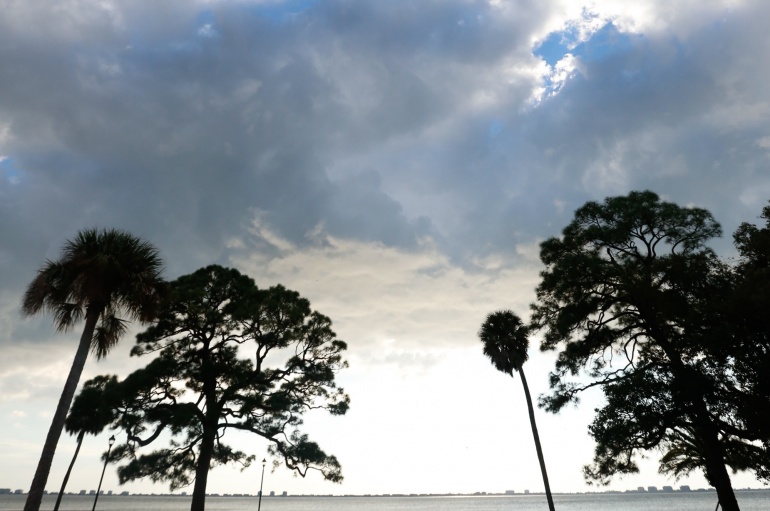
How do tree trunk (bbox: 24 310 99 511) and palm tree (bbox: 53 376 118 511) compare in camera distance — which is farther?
palm tree (bbox: 53 376 118 511)

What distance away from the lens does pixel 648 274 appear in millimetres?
21406

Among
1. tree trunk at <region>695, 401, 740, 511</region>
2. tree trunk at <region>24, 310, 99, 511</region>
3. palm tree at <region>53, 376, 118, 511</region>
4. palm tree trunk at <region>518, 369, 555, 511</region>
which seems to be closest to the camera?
tree trunk at <region>24, 310, 99, 511</region>

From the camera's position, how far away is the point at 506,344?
3241cm

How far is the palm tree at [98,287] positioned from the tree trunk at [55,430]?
0.03 m

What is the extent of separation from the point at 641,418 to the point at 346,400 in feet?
50.9

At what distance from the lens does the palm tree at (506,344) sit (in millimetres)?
31797

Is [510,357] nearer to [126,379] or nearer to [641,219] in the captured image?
[641,219]

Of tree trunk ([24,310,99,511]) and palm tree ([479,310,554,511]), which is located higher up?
palm tree ([479,310,554,511])

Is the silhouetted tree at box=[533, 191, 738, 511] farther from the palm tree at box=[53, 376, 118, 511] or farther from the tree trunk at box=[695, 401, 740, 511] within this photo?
the palm tree at box=[53, 376, 118, 511]

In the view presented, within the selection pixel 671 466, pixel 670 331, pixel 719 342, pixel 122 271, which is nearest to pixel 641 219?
pixel 670 331

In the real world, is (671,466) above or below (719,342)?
below

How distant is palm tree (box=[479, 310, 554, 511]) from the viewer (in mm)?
31797

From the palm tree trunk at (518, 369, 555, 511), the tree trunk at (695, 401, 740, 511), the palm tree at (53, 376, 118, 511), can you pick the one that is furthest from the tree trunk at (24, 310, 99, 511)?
the palm tree trunk at (518, 369, 555, 511)

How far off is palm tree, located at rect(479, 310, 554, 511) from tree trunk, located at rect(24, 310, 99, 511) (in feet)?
78.6
